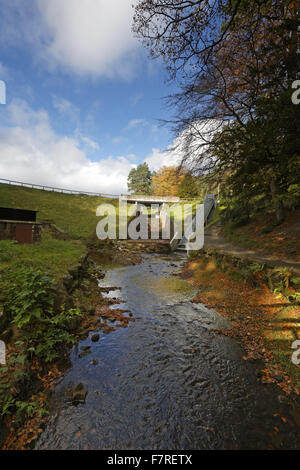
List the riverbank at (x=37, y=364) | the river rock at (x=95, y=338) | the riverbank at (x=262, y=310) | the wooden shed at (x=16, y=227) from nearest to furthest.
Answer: the riverbank at (x=37, y=364) < the riverbank at (x=262, y=310) < the river rock at (x=95, y=338) < the wooden shed at (x=16, y=227)

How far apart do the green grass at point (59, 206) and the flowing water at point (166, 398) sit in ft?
63.5

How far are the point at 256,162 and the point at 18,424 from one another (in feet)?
25.6

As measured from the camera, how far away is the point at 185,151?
8.37 metres

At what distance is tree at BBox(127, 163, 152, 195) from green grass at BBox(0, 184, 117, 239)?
93.0 feet

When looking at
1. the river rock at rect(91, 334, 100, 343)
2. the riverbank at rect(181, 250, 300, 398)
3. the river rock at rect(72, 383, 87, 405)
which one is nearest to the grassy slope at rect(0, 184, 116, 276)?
the riverbank at rect(181, 250, 300, 398)

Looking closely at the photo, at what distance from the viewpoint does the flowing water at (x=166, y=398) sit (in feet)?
9.27

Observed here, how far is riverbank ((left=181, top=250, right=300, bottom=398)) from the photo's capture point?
4.14m

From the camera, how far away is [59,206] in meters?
33.1

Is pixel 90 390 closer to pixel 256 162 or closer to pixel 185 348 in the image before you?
pixel 185 348

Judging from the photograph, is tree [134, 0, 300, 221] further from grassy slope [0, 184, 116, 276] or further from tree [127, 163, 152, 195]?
tree [127, 163, 152, 195]

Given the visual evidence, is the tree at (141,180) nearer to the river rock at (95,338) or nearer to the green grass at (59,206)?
the green grass at (59,206)

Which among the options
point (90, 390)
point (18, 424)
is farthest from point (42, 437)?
point (90, 390)

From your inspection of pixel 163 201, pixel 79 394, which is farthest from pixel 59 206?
pixel 79 394

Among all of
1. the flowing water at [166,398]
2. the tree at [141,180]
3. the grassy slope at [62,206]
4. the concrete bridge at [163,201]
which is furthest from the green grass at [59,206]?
the tree at [141,180]
